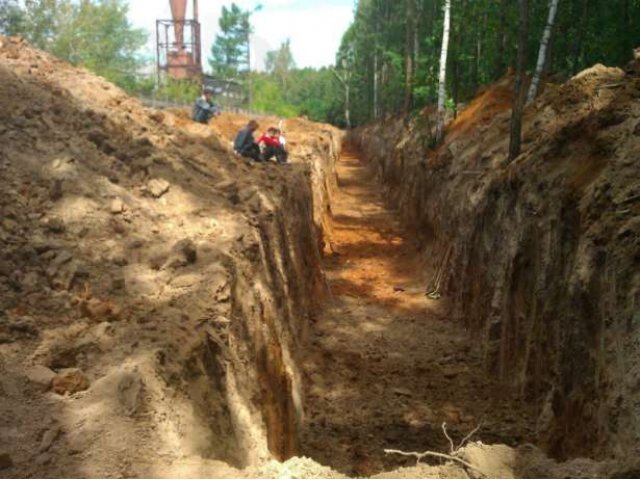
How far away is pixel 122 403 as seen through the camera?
4.34 meters

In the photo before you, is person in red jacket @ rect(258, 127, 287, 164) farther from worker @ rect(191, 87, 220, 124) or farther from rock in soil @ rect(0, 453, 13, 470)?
rock in soil @ rect(0, 453, 13, 470)

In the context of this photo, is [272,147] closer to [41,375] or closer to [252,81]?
[41,375]

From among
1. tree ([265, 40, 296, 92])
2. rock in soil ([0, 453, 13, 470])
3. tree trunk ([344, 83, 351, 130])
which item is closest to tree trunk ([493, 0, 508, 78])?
rock in soil ([0, 453, 13, 470])

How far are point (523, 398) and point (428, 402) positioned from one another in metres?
1.57

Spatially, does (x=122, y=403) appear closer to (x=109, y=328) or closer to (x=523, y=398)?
(x=109, y=328)

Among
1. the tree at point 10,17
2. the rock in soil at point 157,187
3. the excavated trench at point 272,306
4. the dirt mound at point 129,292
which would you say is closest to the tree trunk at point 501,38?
the excavated trench at point 272,306

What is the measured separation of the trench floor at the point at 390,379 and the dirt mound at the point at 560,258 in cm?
45

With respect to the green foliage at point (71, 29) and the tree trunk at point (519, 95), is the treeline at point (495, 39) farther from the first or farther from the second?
the green foliage at point (71, 29)

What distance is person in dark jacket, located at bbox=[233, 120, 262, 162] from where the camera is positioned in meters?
13.1

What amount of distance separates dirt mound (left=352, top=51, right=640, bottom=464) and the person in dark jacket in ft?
16.4

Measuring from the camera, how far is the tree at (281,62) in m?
113

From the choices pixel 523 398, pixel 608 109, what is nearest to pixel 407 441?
pixel 523 398

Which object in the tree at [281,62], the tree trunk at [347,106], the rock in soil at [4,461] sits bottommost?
the rock in soil at [4,461]

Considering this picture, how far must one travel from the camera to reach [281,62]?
13400cm
